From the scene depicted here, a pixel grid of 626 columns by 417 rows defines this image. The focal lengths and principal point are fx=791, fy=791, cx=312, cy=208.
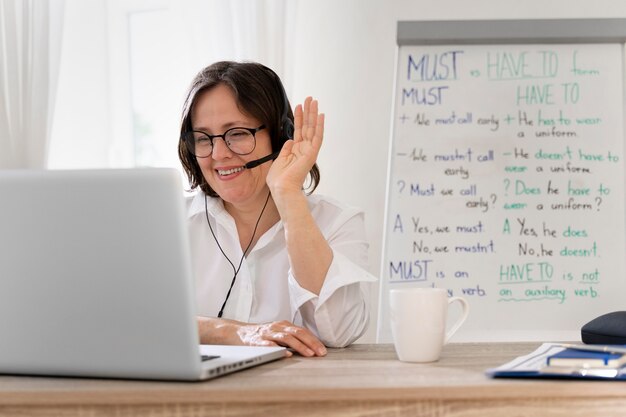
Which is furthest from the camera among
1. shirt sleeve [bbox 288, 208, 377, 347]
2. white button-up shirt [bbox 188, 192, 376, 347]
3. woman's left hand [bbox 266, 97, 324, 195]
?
white button-up shirt [bbox 188, 192, 376, 347]

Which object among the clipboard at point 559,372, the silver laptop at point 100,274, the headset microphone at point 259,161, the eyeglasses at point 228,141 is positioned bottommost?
the clipboard at point 559,372

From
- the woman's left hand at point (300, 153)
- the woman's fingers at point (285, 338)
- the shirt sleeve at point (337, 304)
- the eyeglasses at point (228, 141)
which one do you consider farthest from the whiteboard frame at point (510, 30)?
the woman's fingers at point (285, 338)

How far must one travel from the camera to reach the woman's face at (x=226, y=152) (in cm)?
178

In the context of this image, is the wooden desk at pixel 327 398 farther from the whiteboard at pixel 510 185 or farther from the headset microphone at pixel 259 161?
the whiteboard at pixel 510 185

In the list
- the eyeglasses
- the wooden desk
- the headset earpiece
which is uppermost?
the headset earpiece

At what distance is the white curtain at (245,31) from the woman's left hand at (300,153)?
3.88 ft

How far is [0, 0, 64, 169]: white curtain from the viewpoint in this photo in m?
2.49

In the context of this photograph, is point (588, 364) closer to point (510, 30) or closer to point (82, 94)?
point (510, 30)

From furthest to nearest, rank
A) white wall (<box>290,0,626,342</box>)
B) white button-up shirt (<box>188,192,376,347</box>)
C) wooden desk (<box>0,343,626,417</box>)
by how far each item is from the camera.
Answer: white wall (<box>290,0,626,342</box>) < white button-up shirt (<box>188,192,376,347</box>) < wooden desk (<box>0,343,626,417</box>)

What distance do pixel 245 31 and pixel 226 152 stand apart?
1.11 metres

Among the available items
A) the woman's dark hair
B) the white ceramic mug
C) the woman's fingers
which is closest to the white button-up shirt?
the woman's dark hair

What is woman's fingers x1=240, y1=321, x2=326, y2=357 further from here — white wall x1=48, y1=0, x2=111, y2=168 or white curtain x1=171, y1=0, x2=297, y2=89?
white wall x1=48, y1=0, x2=111, y2=168

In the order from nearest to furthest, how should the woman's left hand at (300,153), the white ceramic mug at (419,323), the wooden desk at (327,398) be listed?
the wooden desk at (327,398) → the white ceramic mug at (419,323) → the woman's left hand at (300,153)

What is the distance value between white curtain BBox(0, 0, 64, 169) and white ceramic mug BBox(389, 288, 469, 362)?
1.73m
